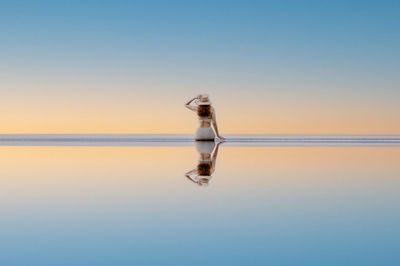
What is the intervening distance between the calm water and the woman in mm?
6167

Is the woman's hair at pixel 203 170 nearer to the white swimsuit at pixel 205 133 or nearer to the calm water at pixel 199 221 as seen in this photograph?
the calm water at pixel 199 221

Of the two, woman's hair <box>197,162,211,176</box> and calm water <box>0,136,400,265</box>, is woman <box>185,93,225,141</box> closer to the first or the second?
woman's hair <box>197,162,211,176</box>

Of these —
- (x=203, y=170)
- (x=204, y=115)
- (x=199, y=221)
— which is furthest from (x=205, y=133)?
(x=199, y=221)

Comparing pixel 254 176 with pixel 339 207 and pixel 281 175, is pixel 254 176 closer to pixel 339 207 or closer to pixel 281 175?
pixel 281 175

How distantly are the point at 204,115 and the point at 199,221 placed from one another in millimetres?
8071

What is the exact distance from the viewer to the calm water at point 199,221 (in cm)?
170

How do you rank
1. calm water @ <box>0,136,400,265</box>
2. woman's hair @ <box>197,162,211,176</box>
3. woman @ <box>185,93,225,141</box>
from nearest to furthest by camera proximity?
calm water @ <box>0,136,400,265</box> → woman's hair @ <box>197,162,211,176</box> → woman @ <box>185,93,225,141</box>

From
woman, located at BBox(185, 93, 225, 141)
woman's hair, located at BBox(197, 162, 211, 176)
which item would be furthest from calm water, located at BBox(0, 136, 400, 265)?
woman, located at BBox(185, 93, 225, 141)

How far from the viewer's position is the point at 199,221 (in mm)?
2215

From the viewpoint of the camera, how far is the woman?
10031 millimetres

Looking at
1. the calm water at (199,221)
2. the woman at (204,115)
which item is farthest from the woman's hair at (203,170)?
the woman at (204,115)

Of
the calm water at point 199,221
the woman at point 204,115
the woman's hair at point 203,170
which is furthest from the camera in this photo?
the woman at point 204,115

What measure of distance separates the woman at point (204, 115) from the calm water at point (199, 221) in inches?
243

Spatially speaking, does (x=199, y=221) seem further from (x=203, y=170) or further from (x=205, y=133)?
(x=205, y=133)
